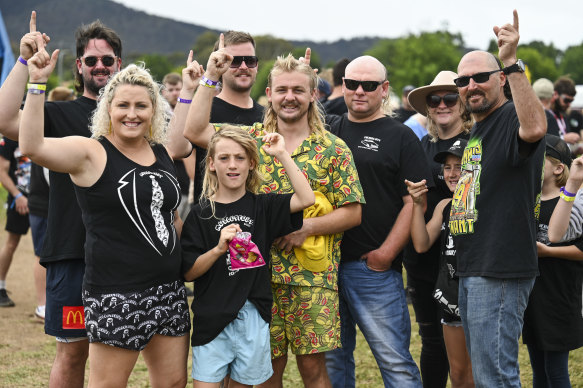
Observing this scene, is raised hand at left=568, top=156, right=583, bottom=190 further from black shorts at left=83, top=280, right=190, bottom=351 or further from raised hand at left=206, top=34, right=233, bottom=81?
black shorts at left=83, top=280, right=190, bottom=351

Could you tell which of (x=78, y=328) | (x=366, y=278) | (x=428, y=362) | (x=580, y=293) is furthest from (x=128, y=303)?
(x=580, y=293)

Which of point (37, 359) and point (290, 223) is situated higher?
point (290, 223)

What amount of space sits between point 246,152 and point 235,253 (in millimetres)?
580

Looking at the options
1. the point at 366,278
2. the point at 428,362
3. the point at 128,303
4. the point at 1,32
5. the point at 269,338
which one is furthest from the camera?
the point at 1,32

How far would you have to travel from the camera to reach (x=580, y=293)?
421 cm

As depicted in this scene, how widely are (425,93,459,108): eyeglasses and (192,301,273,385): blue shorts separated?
2.07 m

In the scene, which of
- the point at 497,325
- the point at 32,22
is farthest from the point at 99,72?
the point at 497,325

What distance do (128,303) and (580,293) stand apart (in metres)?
2.84

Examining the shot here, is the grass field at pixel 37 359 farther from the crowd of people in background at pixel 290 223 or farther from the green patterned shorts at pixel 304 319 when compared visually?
the green patterned shorts at pixel 304 319

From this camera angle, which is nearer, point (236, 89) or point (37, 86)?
point (37, 86)

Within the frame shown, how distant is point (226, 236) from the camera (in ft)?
11.1

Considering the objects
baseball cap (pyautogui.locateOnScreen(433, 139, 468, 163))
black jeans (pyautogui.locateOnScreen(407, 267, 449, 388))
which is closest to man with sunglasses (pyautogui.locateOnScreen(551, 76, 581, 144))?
black jeans (pyautogui.locateOnScreen(407, 267, 449, 388))

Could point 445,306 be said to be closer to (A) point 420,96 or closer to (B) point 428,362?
(B) point 428,362

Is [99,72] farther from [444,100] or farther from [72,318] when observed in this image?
[444,100]
